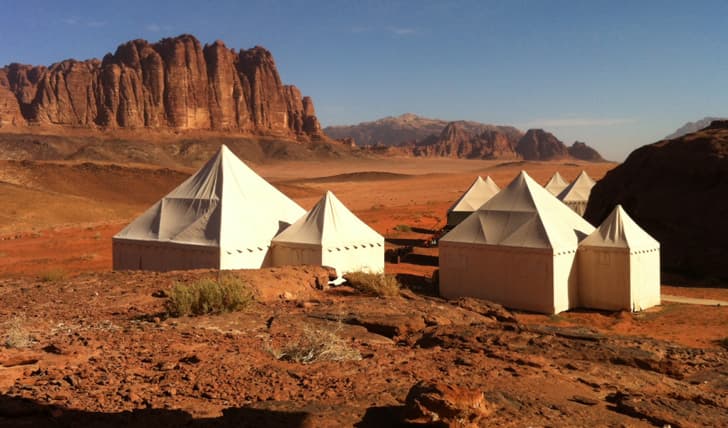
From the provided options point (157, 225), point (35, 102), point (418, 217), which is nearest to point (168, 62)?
point (35, 102)

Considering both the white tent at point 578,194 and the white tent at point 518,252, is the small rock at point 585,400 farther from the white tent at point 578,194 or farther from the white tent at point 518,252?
the white tent at point 578,194

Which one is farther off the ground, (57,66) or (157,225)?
(57,66)

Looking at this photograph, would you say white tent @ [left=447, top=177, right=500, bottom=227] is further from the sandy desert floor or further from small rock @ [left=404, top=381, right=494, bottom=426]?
small rock @ [left=404, top=381, right=494, bottom=426]

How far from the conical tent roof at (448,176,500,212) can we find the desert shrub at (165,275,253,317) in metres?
20.0

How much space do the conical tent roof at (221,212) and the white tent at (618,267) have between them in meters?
7.76

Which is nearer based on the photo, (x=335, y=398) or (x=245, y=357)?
(x=335, y=398)

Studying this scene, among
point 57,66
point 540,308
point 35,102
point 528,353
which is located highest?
point 57,66

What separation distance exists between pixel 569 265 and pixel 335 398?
1165 centimetres

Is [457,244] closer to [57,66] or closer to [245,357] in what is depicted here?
[245,357]

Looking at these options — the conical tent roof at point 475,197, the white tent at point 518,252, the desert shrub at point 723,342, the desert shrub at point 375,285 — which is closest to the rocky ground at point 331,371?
the desert shrub at point 375,285

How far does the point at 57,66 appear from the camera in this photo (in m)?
118

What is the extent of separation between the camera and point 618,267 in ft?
52.3

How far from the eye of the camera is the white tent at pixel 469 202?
28609mm

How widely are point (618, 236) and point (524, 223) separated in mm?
2167
